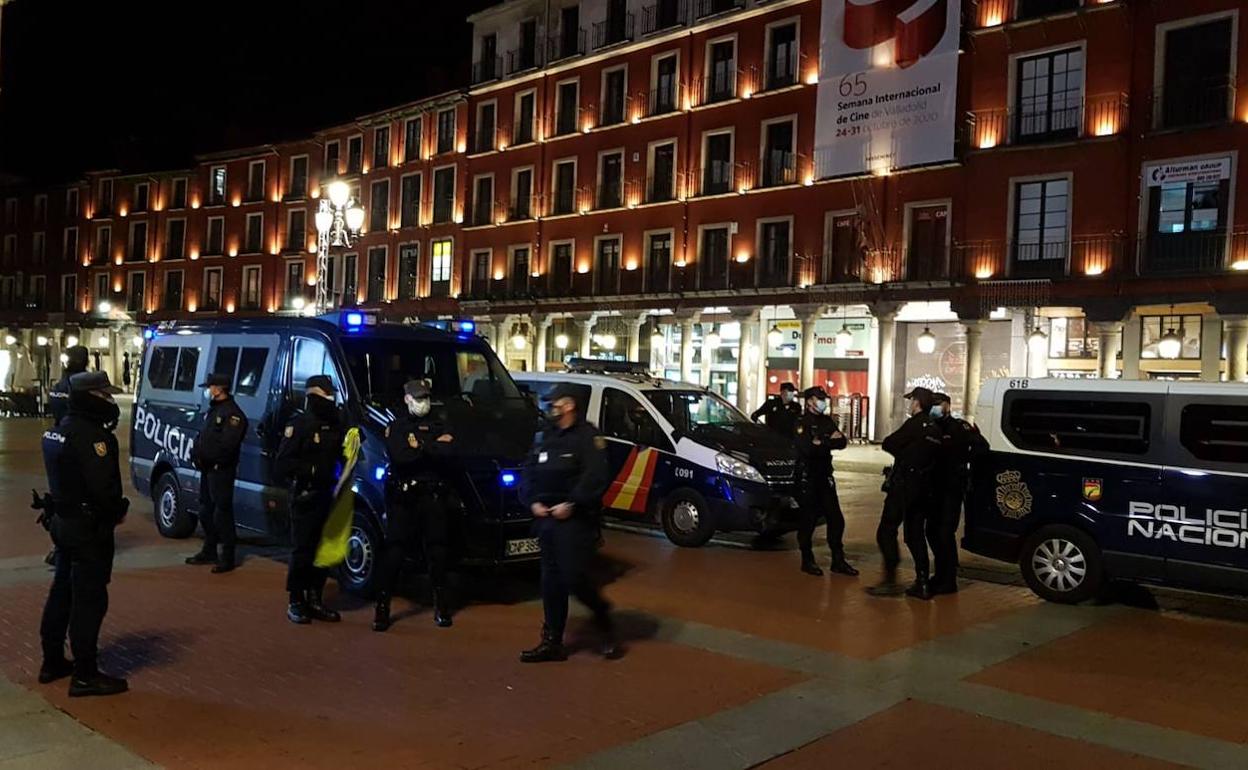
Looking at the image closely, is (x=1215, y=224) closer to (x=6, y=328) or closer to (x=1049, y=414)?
(x=1049, y=414)

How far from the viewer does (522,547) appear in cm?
825

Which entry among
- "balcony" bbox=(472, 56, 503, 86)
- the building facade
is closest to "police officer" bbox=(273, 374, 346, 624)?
the building facade

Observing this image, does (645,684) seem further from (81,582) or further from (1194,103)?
(1194,103)

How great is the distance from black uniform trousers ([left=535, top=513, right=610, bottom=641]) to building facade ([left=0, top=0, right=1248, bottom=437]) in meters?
16.7

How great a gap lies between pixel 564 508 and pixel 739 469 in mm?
5274

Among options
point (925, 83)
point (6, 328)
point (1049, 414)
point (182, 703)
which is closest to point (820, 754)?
point (182, 703)

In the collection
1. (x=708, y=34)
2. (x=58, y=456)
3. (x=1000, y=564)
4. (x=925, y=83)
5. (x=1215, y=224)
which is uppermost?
(x=708, y=34)

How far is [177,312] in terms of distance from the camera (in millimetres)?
61094

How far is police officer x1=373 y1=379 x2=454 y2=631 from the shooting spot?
748 centimetres

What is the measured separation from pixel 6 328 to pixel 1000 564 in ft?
242

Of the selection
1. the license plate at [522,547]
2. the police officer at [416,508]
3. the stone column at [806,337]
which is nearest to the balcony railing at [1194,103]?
the stone column at [806,337]

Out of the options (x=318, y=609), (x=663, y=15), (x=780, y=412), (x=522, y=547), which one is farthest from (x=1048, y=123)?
(x=318, y=609)

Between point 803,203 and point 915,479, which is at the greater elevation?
point 803,203

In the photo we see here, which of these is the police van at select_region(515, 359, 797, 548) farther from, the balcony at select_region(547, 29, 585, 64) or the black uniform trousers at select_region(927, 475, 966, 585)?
the balcony at select_region(547, 29, 585, 64)
